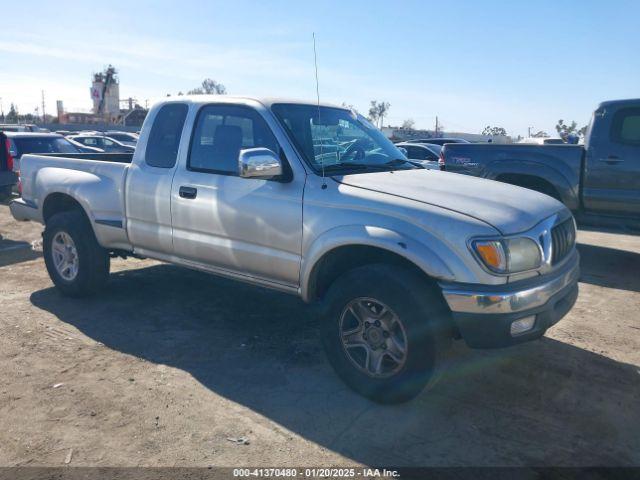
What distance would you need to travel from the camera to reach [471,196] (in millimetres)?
3756

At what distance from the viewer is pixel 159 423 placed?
339 centimetres

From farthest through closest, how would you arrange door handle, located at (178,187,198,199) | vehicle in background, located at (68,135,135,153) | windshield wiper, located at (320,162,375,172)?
vehicle in background, located at (68,135,135,153) < door handle, located at (178,187,198,199) < windshield wiper, located at (320,162,375,172)

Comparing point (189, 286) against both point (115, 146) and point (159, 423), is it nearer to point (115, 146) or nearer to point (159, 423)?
point (159, 423)

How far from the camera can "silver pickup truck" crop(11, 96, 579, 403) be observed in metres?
3.33

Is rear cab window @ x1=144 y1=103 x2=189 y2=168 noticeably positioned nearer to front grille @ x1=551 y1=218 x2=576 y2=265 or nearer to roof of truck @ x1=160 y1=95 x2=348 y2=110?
Result: roof of truck @ x1=160 y1=95 x2=348 y2=110

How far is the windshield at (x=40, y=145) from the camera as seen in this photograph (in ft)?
41.3

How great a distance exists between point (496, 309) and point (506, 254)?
33 centimetres

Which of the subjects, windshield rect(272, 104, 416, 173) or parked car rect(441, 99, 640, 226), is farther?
parked car rect(441, 99, 640, 226)

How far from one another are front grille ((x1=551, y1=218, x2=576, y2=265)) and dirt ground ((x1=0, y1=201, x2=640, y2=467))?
934 millimetres

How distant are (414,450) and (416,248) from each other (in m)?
1.14

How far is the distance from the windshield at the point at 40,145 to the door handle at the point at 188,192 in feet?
31.1

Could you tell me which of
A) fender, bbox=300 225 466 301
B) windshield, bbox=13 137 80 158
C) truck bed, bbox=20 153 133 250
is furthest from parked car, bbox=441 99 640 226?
windshield, bbox=13 137 80 158

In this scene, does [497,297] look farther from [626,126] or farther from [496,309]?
[626,126]

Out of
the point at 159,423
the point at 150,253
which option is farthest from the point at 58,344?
the point at 159,423
